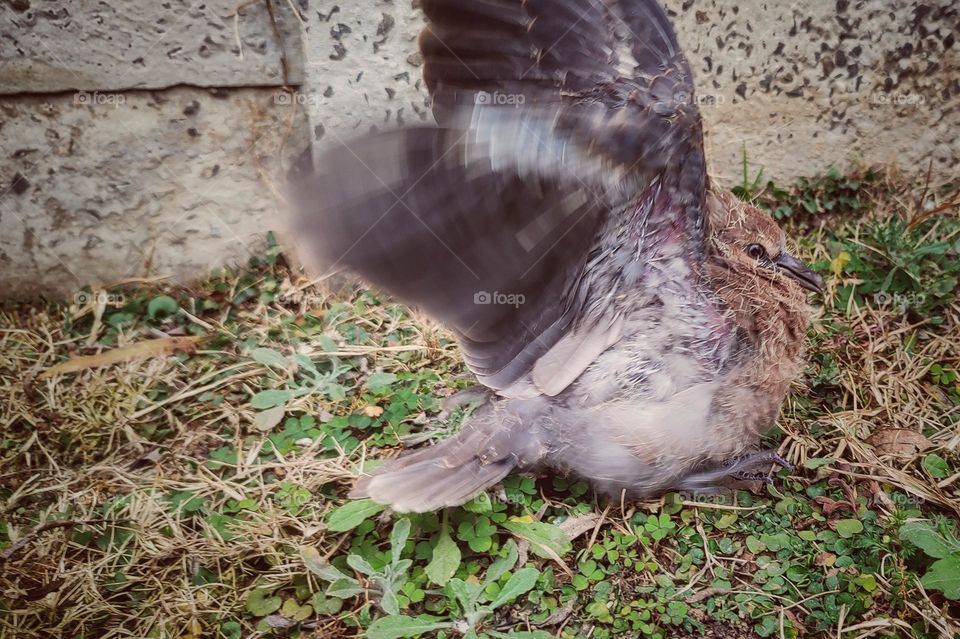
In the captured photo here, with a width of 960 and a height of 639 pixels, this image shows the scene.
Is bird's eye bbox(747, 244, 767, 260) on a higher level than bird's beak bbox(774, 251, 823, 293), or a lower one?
higher

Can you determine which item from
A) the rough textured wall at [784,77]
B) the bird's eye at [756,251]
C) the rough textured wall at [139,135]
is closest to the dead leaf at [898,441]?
the bird's eye at [756,251]

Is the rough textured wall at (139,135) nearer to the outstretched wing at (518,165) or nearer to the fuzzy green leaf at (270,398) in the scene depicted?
the fuzzy green leaf at (270,398)

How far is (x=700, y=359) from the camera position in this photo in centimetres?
148

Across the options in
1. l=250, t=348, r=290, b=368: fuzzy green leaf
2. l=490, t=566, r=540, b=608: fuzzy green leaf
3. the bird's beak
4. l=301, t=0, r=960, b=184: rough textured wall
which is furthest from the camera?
l=301, t=0, r=960, b=184: rough textured wall

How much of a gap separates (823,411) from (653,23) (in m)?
1.14

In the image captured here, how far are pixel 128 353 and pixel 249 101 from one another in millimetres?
873

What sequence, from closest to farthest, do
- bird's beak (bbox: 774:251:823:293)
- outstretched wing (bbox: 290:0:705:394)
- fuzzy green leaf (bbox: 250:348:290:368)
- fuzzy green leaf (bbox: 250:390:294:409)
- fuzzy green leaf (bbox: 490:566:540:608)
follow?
outstretched wing (bbox: 290:0:705:394), fuzzy green leaf (bbox: 490:566:540:608), bird's beak (bbox: 774:251:823:293), fuzzy green leaf (bbox: 250:390:294:409), fuzzy green leaf (bbox: 250:348:290:368)

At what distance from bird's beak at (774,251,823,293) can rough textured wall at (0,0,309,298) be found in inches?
59.6

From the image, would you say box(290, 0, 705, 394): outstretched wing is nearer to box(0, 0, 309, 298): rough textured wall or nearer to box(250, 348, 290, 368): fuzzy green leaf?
box(250, 348, 290, 368): fuzzy green leaf

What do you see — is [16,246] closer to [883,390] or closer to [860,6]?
[883,390]

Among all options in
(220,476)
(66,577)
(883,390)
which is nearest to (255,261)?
(220,476)

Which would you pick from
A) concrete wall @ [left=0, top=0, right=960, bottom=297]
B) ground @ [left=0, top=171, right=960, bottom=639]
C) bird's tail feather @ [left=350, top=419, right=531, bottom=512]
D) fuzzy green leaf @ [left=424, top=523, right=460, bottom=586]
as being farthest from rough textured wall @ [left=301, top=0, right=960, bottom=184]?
fuzzy green leaf @ [left=424, top=523, right=460, bottom=586]

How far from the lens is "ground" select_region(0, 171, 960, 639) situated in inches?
54.0

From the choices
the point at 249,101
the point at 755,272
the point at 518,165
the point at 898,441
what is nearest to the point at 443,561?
the point at 518,165
